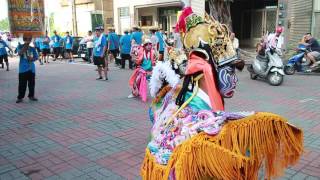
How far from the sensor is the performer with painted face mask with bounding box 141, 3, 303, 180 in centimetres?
202

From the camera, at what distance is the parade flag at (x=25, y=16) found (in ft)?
13.1

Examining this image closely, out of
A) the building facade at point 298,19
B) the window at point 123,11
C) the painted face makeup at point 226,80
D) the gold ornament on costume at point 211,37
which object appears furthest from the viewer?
the window at point 123,11

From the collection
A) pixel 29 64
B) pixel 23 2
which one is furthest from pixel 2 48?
pixel 23 2

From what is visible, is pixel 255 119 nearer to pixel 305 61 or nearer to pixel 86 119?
pixel 86 119

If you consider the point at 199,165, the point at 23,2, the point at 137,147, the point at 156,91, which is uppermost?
the point at 23,2

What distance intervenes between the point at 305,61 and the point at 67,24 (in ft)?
75.8

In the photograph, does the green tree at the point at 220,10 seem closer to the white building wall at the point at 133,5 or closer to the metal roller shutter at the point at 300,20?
the metal roller shutter at the point at 300,20

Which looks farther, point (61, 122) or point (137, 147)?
point (61, 122)

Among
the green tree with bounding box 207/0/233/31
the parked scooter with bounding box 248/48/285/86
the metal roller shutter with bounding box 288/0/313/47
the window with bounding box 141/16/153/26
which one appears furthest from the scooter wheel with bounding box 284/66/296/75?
the window with bounding box 141/16/153/26

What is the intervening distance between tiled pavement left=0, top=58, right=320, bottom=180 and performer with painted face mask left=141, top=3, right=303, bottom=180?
1739 mm

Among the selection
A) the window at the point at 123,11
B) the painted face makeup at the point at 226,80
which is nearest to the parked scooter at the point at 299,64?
the painted face makeup at the point at 226,80

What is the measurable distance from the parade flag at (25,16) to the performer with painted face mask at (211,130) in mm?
2147

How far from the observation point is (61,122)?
643 centimetres

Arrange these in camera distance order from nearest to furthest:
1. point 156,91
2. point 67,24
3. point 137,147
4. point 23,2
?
point 156,91 → point 23,2 → point 137,147 → point 67,24
